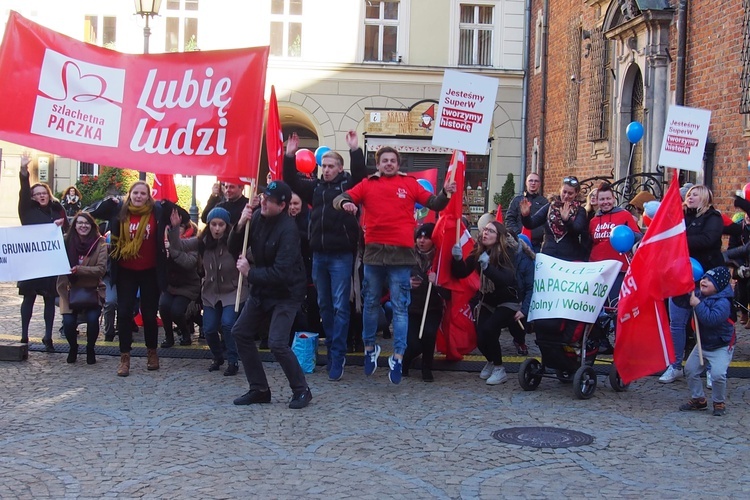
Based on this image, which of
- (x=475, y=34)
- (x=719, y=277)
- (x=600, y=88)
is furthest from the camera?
(x=475, y=34)

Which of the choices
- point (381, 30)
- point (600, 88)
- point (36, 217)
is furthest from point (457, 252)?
point (381, 30)

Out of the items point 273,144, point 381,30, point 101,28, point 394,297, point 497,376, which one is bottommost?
point 497,376

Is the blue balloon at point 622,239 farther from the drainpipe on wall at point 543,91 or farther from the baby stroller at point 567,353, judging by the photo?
the drainpipe on wall at point 543,91

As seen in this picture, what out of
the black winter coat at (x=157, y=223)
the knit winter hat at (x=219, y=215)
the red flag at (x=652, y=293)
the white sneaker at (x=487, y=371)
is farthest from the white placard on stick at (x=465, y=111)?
the black winter coat at (x=157, y=223)

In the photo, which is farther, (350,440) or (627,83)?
(627,83)

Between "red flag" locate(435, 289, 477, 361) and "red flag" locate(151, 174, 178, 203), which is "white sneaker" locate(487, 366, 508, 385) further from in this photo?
"red flag" locate(151, 174, 178, 203)

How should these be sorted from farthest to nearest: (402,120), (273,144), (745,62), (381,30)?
(381,30) → (402,120) → (745,62) → (273,144)

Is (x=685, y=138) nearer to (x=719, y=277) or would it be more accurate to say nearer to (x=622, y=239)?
(x=622, y=239)

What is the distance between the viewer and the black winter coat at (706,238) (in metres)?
8.56

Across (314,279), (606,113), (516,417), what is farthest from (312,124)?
(516,417)

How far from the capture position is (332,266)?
8.57 metres

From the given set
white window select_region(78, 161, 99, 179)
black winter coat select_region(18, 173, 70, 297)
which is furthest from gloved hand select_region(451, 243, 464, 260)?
white window select_region(78, 161, 99, 179)

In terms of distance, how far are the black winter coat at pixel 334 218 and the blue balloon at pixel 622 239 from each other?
2.33 meters

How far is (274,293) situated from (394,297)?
136cm
